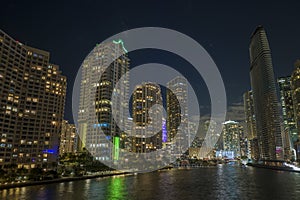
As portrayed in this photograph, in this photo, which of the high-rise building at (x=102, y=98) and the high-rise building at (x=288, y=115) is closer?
the high-rise building at (x=102, y=98)

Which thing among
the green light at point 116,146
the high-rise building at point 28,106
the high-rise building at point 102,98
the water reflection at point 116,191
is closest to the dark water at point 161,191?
the water reflection at point 116,191

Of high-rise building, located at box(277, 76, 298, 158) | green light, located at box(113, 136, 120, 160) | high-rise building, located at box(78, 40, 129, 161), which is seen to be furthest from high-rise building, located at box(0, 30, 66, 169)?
high-rise building, located at box(277, 76, 298, 158)

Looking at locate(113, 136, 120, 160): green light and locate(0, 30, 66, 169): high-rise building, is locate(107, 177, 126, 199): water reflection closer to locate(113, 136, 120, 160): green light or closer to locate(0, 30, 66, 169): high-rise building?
locate(0, 30, 66, 169): high-rise building

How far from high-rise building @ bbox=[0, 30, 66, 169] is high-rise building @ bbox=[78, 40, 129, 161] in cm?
2086

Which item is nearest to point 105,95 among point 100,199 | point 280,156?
point 100,199

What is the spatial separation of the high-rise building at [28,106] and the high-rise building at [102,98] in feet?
68.4

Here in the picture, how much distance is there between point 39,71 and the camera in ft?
350

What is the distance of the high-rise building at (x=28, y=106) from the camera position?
90.5m

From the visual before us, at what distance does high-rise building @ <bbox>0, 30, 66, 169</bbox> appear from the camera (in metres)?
90.5

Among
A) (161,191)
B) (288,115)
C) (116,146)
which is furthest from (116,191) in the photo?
(288,115)

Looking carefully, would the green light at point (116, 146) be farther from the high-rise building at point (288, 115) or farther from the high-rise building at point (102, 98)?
the high-rise building at point (288, 115)

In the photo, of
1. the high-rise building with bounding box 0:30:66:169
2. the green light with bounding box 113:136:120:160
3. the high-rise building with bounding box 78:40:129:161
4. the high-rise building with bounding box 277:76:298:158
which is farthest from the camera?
the high-rise building with bounding box 277:76:298:158

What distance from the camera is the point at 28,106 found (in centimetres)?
10056

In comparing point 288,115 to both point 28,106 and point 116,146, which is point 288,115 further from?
point 28,106
